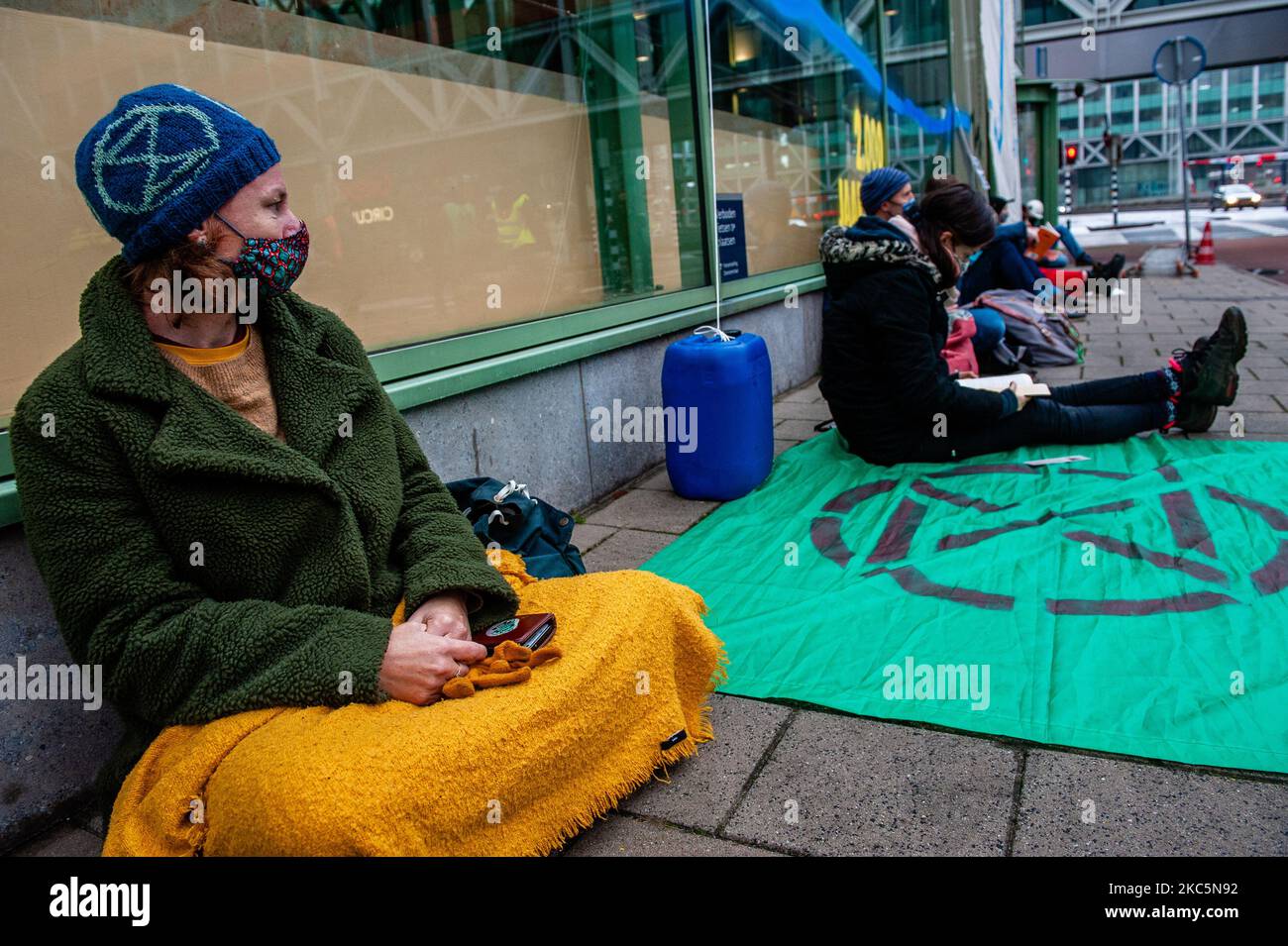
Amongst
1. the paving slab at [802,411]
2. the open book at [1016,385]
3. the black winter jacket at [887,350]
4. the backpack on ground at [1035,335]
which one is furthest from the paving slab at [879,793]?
the backpack on ground at [1035,335]

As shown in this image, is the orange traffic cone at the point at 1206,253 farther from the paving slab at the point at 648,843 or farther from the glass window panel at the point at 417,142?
the paving slab at the point at 648,843

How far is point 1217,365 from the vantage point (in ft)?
14.5

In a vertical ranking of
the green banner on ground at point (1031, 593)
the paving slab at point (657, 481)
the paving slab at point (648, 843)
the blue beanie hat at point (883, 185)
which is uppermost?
the blue beanie hat at point (883, 185)

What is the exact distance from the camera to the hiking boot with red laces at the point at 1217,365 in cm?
433

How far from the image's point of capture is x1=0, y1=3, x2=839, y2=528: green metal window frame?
343 centimetres

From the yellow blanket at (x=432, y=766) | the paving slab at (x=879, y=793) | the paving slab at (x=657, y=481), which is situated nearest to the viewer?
the yellow blanket at (x=432, y=766)

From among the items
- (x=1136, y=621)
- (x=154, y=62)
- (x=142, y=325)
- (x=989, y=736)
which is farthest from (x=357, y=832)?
(x=154, y=62)

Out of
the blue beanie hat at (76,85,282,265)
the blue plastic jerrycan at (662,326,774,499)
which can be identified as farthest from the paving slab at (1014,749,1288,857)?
the blue plastic jerrycan at (662,326,774,499)

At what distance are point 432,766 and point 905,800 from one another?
1057 mm

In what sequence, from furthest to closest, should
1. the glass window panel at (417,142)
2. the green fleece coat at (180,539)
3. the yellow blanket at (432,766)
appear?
the glass window panel at (417,142) < the green fleece coat at (180,539) < the yellow blanket at (432,766)

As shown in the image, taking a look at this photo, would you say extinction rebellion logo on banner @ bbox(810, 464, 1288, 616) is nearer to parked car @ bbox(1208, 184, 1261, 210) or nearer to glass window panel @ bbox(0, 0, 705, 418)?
glass window panel @ bbox(0, 0, 705, 418)
